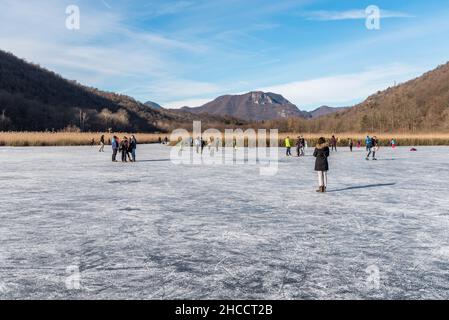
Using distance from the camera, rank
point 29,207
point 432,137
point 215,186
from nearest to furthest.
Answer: point 29,207 → point 215,186 → point 432,137

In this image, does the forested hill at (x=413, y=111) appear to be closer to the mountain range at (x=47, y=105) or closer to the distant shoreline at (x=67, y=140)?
→ the distant shoreline at (x=67, y=140)

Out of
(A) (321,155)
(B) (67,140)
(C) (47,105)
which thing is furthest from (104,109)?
(A) (321,155)

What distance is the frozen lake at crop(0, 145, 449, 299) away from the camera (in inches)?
160

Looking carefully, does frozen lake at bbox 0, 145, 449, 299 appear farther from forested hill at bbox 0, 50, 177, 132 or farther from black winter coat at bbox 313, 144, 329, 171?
forested hill at bbox 0, 50, 177, 132

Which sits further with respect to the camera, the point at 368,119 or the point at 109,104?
the point at 109,104

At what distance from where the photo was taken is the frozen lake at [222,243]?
407cm

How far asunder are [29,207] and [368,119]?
355 feet

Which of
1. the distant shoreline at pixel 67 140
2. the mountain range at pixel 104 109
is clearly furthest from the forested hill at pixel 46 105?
the distant shoreline at pixel 67 140

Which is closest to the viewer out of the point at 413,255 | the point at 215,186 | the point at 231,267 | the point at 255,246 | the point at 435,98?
the point at 231,267

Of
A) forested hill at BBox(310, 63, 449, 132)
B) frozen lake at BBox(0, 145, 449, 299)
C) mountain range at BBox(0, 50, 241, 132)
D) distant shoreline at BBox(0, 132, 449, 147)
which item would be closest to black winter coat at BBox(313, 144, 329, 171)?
frozen lake at BBox(0, 145, 449, 299)

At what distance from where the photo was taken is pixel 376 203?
927 cm

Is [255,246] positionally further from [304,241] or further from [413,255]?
[413,255]
